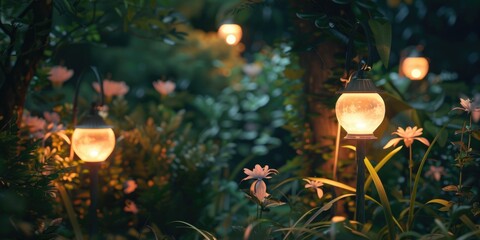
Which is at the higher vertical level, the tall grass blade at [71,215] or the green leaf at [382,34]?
the green leaf at [382,34]

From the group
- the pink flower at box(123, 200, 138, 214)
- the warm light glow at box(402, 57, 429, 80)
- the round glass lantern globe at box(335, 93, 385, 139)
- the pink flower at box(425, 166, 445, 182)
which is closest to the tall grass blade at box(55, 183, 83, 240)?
the pink flower at box(123, 200, 138, 214)

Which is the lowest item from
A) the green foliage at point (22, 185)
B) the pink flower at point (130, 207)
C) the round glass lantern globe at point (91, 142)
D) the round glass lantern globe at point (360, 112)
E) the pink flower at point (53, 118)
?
the pink flower at point (130, 207)

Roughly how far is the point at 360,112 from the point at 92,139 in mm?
1833

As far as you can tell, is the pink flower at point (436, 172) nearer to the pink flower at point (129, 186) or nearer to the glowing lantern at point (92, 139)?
the pink flower at point (129, 186)

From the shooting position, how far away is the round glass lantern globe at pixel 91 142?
14.8 ft

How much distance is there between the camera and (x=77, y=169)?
5.23 metres

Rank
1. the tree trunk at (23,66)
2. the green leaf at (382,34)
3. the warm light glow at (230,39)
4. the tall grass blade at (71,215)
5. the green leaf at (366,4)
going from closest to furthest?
the green leaf at (366,4)
the green leaf at (382,34)
the tall grass blade at (71,215)
the tree trunk at (23,66)
the warm light glow at (230,39)

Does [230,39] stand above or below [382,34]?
above

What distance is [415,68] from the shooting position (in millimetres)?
8562

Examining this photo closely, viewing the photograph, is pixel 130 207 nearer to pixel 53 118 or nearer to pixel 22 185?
pixel 53 118

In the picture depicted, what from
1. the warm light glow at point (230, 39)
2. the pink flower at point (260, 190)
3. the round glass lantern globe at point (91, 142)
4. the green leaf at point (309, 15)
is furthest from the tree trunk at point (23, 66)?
the warm light glow at point (230, 39)

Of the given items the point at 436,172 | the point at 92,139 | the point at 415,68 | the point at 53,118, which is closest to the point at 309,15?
the point at 92,139

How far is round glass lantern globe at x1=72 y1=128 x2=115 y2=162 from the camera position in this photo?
4.52 metres

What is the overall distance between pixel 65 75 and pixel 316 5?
246cm
